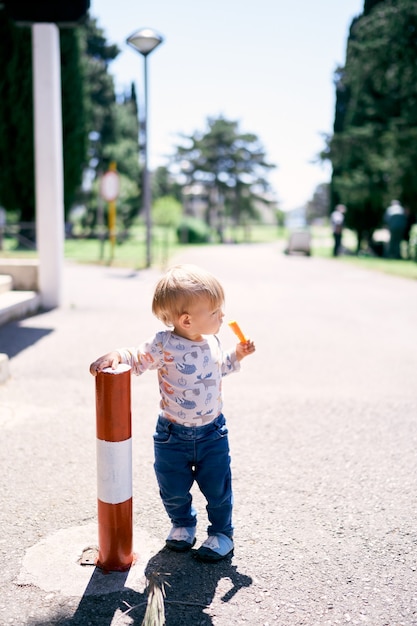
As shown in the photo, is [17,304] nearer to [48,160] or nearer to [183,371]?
[48,160]

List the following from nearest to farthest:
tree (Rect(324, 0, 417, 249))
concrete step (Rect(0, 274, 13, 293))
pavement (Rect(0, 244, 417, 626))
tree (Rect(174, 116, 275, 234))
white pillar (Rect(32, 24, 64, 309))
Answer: pavement (Rect(0, 244, 417, 626)) → concrete step (Rect(0, 274, 13, 293)) → white pillar (Rect(32, 24, 64, 309)) → tree (Rect(324, 0, 417, 249)) → tree (Rect(174, 116, 275, 234))

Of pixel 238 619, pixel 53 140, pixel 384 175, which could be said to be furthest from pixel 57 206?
pixel 384 175

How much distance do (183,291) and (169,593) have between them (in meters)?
1.19

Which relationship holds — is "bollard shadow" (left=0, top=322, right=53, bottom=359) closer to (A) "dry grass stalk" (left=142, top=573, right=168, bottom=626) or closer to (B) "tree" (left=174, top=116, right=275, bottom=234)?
(A) "dry grass stalk" (left=142, top=573, right=168, bottom=626)

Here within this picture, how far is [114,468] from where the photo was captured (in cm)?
263

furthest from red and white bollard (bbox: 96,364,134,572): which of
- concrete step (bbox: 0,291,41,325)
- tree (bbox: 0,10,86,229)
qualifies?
tree (bbox: 0,10,86,229)

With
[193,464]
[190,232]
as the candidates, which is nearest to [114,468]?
[193,464]

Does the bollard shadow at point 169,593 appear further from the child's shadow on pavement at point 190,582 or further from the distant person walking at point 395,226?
the distant person walking at point 395,226

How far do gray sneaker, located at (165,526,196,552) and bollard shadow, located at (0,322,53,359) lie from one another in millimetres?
4089

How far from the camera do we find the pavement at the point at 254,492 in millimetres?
2514

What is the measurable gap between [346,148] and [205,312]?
87.4ft

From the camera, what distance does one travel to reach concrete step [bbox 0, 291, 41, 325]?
7.90 metres

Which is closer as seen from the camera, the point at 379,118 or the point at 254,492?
the point at 254,492

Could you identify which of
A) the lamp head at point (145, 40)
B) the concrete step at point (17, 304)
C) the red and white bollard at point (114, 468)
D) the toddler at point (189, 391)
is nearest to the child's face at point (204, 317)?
the toddler at point (189, 391)
